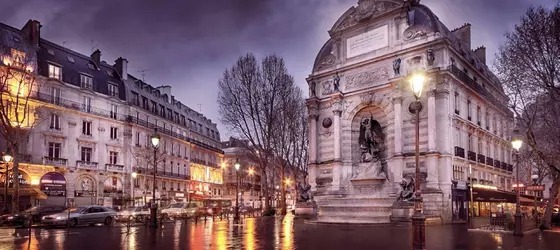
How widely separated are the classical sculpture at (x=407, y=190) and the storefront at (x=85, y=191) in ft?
104

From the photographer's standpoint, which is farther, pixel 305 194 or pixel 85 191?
pixel 85 191

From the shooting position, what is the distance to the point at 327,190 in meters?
35.9

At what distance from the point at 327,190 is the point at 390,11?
14.1m

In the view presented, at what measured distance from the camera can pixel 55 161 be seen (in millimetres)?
43469

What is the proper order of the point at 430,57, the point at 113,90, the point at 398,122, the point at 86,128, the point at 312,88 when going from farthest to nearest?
the point at 113,90 < the point at 86,128 < the point at 312,88 < the point at 398,122 < the point at 430,57

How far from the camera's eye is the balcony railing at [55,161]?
42.6m

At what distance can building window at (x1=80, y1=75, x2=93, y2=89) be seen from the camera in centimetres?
4750

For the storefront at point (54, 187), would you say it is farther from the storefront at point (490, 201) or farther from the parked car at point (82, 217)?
the storefront at point (490, 201)

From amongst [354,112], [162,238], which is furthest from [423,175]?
[162,238]

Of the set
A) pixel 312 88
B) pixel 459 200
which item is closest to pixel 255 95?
pixel 312 88

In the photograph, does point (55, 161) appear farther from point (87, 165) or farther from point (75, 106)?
point (75, 106)

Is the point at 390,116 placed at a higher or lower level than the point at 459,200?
higher

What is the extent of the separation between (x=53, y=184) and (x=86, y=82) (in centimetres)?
1105

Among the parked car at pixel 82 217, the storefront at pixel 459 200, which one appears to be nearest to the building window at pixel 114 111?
the parked car at pixel 82 217
